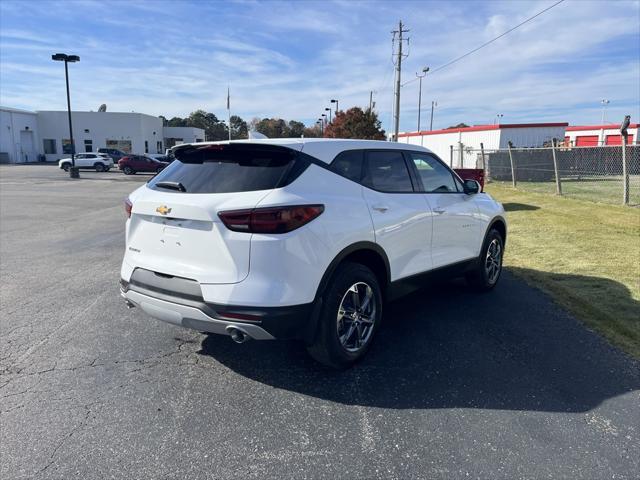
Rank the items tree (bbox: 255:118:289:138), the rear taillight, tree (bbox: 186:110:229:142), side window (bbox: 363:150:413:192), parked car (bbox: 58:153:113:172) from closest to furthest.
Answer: the rear taillight → side window (bbox: 363:150:413:192) → parked car (bbox: 58:153:113:172) → tree (bbox: 255:118:289:138) → tree (bbox: 186:110:229:142)

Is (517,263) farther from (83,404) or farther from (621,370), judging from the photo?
(83,404)

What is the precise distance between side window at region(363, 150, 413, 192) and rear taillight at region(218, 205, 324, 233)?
3.24 ft

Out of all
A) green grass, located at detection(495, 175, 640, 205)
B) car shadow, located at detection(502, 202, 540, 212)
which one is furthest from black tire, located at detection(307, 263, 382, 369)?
green grass, located at detection(495, 175, 640, 205)

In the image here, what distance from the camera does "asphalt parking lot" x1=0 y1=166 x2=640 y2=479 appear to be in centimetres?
262

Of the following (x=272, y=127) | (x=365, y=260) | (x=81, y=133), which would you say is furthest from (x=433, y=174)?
(x=272, y=127)

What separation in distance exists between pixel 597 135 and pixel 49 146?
208ft

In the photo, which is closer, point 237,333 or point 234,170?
point 237,333

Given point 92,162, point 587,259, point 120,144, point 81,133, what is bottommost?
point 587,259

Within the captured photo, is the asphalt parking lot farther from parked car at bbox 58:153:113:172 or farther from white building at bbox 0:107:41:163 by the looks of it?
white building at bbox 0:107:41:163

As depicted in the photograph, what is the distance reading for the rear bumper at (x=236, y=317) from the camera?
3.07m

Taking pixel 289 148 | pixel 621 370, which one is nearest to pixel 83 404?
pixel 289 148

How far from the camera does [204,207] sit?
10.5ft

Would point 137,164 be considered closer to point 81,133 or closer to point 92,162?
point 92,162

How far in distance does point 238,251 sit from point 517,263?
560 centimetres
